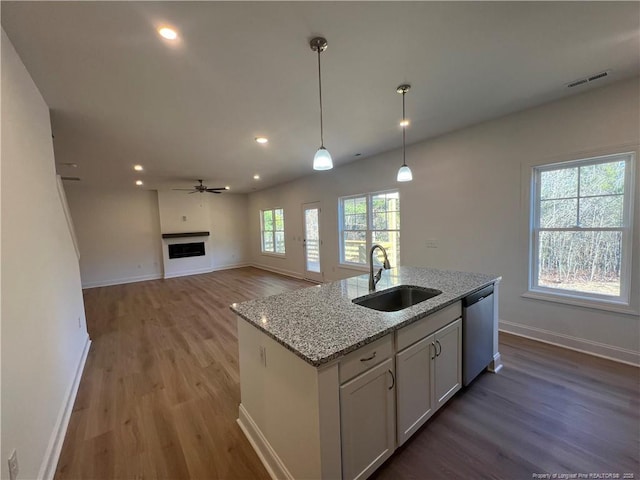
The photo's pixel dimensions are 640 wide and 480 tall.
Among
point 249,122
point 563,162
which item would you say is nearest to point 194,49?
point 249,122

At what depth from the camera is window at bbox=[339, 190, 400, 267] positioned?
4.67 meters

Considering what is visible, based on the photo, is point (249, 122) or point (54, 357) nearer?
point (54, 357)

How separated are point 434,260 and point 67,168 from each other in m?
6.59

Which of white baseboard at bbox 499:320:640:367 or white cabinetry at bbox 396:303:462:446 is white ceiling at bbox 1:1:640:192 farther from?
white baseboard at bbox 499:320:640:367

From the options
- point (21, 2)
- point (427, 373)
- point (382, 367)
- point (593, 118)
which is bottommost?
point (427, 373)

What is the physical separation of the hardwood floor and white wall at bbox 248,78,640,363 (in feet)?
1.06

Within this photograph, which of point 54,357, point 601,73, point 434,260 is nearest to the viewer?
point 54,357

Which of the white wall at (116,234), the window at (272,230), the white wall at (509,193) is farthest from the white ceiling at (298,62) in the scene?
the window at (272,230)

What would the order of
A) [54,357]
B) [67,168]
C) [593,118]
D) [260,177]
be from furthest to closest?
[260,177] → [67,168] → [593,118] → [54,357]

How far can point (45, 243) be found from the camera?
6.85 ft

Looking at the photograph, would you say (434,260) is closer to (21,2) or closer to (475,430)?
(475,430)

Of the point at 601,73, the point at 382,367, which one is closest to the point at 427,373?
the point at 382,367

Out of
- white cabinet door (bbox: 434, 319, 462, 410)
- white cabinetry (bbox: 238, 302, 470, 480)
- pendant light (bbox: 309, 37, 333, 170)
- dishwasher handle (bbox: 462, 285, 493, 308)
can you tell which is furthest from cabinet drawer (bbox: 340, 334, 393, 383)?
pendant light (bbox: 309, 37, 333, 170)

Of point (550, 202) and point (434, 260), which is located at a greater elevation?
point (550, 202)
